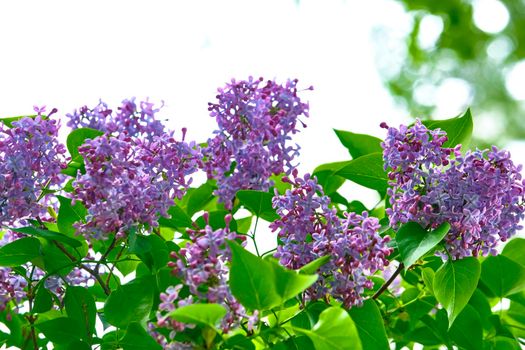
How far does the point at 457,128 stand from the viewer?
0.67m

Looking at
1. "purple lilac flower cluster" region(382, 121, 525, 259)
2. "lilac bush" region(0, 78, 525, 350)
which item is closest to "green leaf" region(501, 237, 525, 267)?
"lilac bush" region(0, 78, 525, 350)

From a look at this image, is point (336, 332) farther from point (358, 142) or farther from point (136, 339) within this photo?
point (358, 142)

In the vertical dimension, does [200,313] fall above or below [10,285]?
below

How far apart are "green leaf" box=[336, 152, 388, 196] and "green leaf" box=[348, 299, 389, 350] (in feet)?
0.45

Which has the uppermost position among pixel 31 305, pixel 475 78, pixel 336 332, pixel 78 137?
pixel 475 78

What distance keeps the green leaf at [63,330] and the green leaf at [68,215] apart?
10 centimetres

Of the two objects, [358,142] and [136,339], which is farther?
[358,142]

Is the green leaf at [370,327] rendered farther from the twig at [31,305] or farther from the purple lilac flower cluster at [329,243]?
the twig at [31,305]

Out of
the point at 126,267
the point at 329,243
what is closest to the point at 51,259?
the point at 126,267

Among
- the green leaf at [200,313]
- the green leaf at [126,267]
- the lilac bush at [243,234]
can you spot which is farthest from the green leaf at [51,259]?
the green leaf at [200,313]

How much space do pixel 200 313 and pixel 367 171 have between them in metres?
0.27

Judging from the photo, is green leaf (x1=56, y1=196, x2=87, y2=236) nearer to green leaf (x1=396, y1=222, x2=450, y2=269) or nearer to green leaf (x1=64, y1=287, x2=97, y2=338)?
green leaf (x1=64, y1=287, x2=97, y2=338)

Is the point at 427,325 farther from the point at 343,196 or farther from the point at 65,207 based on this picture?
the point at 65,207

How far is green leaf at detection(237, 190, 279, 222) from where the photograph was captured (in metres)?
0.62
